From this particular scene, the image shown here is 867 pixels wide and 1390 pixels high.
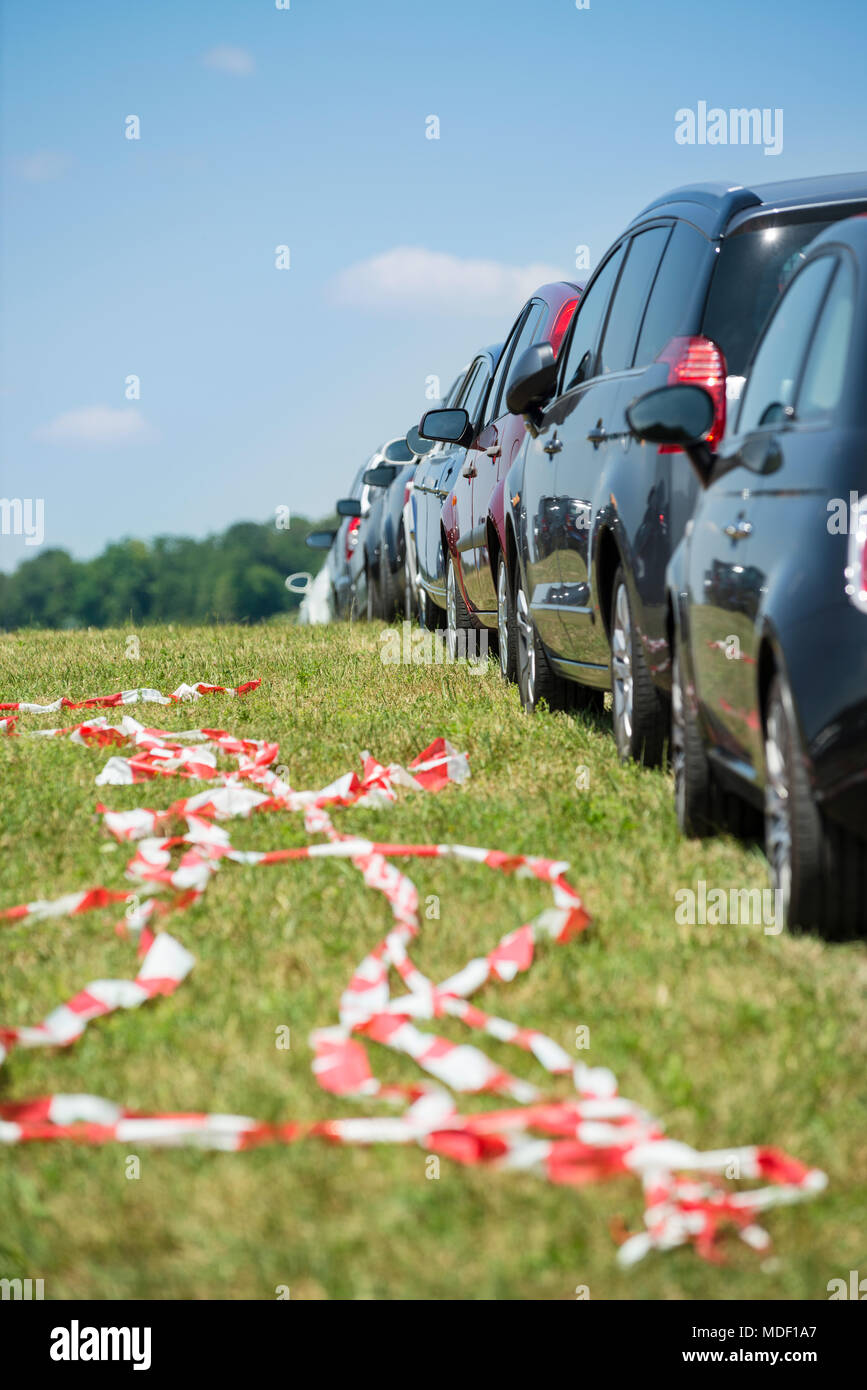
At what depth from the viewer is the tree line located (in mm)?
138125

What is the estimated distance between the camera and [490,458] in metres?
10.7

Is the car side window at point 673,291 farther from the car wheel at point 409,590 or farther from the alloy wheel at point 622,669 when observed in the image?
the car wheel at point 409,590

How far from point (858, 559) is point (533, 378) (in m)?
4.50

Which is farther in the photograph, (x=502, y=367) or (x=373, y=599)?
(x=373, y=599)

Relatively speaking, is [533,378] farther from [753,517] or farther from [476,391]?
[476,391]

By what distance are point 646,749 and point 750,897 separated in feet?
6.56

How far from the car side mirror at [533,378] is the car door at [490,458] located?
1.32 meters

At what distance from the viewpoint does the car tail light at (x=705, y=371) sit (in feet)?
19.6

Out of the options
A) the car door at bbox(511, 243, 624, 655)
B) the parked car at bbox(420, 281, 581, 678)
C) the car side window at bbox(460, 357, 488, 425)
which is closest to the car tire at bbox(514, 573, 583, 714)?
the car door at bbox(511, 243, 624, 655)

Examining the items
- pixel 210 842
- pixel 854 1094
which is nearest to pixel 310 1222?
pixel 854 1094

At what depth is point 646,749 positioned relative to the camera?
6730 mm

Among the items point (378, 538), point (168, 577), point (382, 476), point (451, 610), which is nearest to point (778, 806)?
point (451, 610)

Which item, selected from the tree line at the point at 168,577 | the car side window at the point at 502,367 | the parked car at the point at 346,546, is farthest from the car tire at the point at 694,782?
the tree line at the point at 168,577
